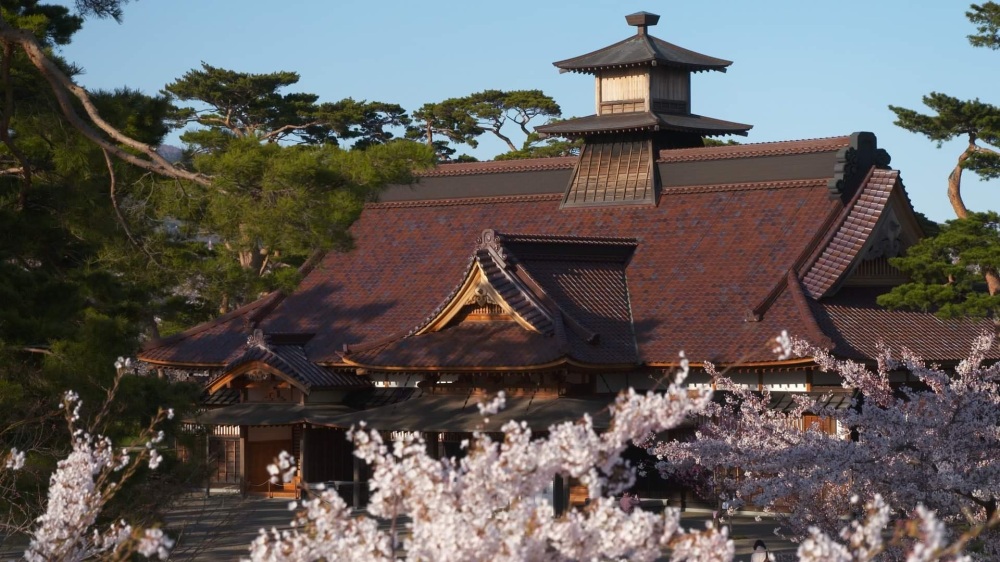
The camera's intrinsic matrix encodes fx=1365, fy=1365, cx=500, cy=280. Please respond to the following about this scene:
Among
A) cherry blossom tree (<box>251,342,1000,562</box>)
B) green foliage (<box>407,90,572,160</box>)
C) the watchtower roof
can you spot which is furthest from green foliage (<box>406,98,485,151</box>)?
cherry blossom tree (<box>251,342,1000,562</box>)

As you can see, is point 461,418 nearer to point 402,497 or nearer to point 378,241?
point 378,241

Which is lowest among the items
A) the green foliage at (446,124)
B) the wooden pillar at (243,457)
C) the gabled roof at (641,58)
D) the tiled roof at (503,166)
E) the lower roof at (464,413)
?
the wooden pillar at (243,457)

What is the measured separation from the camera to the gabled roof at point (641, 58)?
24969mm

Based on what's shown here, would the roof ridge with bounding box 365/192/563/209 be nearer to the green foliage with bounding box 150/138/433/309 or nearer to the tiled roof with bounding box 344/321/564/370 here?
the tiled roof with bounding box 344/321/564/370

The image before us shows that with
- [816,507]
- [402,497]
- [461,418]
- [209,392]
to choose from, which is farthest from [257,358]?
[402,497]

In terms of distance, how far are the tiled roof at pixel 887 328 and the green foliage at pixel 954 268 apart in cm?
62

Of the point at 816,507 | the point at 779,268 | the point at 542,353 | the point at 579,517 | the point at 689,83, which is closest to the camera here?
the point at 579,517

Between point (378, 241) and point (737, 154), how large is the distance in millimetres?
6985

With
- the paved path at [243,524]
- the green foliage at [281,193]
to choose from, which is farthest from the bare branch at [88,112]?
the paved path at [243,524]

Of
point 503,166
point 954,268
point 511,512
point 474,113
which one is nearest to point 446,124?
point 474,113

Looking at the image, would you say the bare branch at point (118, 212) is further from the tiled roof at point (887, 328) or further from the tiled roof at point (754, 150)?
the tiled roof at point (754, 150)

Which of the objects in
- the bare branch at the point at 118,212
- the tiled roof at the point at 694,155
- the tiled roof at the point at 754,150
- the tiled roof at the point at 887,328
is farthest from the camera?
the tiled roof at the point at 694,155

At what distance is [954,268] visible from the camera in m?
18.6

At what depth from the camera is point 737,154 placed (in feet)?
76.8
